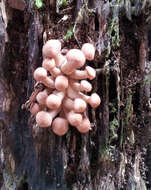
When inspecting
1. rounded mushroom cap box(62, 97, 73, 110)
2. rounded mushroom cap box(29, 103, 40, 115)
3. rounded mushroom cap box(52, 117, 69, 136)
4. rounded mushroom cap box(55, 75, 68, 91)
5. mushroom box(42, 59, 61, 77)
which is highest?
mushroom box(42, 59, 61, 77)

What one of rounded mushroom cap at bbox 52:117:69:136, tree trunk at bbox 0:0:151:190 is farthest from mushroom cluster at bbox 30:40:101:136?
tree trunk at bbox 0:0:151:190

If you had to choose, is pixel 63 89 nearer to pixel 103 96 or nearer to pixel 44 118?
Result: pixel 44 118

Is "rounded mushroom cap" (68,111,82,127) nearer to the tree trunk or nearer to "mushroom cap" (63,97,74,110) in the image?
"mushroom cap" (63,97,74,110)

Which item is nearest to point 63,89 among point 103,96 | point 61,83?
point 61,83

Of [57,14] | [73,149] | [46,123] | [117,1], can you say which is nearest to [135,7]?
[117,1]

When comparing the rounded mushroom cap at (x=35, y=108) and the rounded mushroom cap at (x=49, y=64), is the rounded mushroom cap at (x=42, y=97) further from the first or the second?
the rounded mushroom cap at (x=49, y=64)
